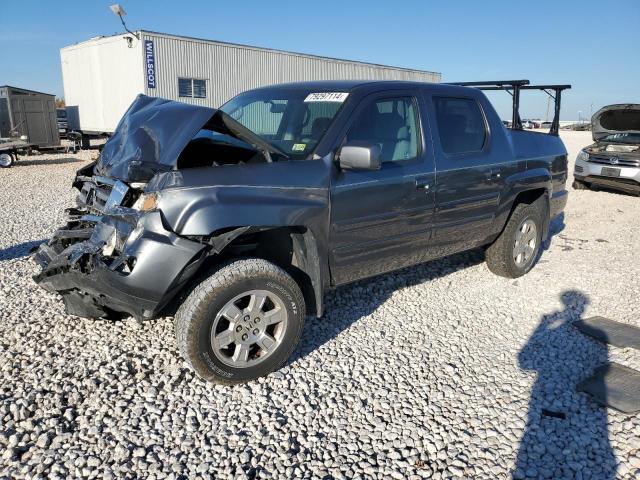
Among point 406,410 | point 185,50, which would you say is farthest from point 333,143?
point 185,50

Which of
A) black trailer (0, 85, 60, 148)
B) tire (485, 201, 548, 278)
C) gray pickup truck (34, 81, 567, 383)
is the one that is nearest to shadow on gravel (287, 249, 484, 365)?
gray pickup truck (34, 81, 567, 383)

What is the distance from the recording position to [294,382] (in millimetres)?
3215

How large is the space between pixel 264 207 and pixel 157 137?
2.98 feet

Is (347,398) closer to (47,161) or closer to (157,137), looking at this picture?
(157,137)

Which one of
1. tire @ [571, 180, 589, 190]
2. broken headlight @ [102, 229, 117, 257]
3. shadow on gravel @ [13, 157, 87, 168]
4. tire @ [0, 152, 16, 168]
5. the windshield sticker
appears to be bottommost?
tire @ [571, 180, 589, 190]

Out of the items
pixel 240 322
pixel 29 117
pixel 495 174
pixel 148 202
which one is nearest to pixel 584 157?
pixel 495 174

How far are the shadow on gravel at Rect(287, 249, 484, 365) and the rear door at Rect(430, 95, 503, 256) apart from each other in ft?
2.42

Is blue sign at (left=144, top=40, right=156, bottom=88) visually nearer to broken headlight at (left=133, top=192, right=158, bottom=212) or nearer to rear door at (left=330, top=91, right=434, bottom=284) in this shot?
rear door at (left=330, top=91, right=434, bottom=284)

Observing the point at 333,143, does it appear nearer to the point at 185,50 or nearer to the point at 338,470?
the point at 338,470

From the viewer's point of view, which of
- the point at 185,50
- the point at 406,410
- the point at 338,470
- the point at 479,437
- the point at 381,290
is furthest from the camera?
the point at 185,50

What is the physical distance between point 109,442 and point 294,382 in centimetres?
114

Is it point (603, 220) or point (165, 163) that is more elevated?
point (165, 163)

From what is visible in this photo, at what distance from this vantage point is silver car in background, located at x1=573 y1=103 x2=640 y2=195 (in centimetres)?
1035

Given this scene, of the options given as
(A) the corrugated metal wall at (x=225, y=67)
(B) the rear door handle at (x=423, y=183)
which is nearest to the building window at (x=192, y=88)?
(A) the corrugated metal wall at (x=225, y=67)
